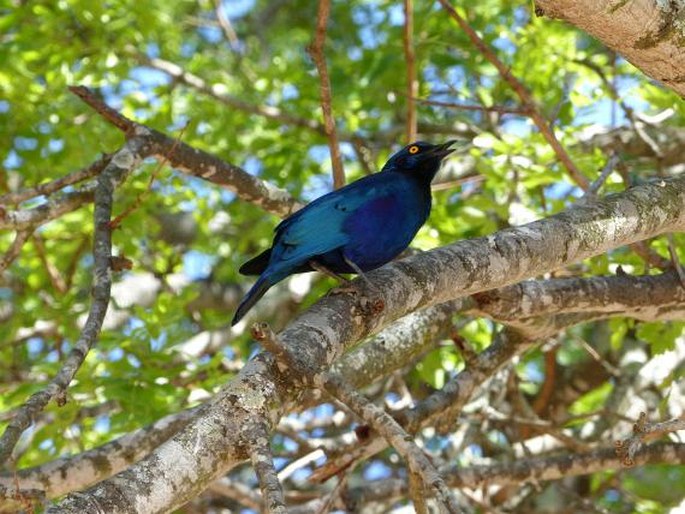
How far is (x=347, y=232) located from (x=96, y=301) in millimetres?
1011

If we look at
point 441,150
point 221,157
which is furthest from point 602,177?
point 221,157

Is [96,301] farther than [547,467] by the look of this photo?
No

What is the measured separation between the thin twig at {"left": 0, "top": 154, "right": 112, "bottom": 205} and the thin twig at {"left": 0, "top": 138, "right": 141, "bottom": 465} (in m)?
0.15

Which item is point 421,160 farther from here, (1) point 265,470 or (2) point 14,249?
(1) point 265,470

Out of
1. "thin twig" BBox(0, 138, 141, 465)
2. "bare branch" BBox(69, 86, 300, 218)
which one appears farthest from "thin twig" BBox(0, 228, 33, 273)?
"bare branch" BBox(69, 86, 300, 218)

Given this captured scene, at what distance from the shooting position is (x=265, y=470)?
2.60 metres

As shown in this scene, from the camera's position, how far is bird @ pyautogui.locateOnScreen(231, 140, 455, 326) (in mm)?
4035

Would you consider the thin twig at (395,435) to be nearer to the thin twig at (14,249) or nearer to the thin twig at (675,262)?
the thin twig at (14,249)

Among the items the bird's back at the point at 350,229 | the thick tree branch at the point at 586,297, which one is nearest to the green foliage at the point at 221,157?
the thick tree branch at the point at 586,297

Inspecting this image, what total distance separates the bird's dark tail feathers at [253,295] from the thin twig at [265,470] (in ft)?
3.49

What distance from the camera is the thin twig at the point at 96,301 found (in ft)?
9.19

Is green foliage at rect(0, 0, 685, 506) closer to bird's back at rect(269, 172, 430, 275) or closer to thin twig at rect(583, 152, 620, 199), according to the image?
thin twig at rect(583, 152, 620, 199)

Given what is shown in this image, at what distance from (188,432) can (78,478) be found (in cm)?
193

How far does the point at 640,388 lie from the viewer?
648cm
